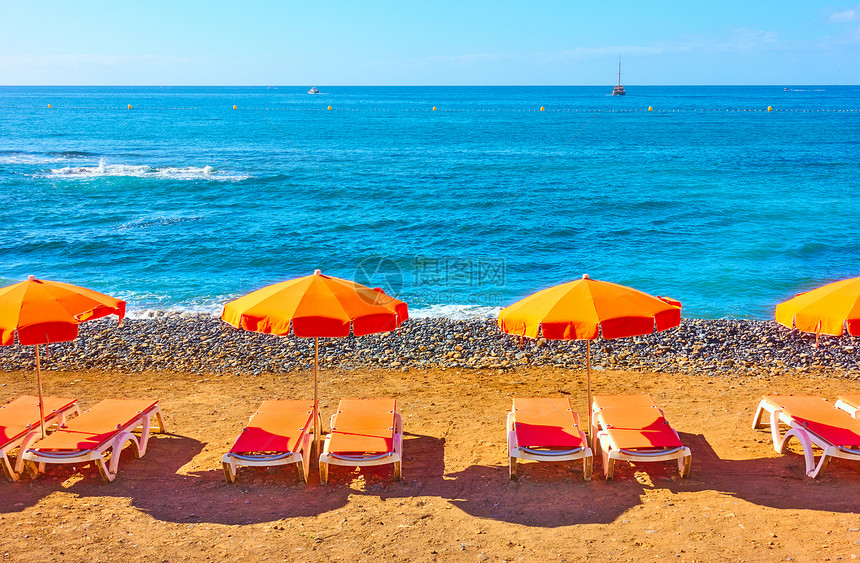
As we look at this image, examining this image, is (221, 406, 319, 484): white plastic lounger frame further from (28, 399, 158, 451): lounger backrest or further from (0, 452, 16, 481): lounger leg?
(0, 452, 16, 481): lounger leg

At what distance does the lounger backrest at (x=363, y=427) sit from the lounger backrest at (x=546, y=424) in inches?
63.3

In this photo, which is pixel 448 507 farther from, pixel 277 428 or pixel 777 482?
pixel 777 482

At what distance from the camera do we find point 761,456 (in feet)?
26.1

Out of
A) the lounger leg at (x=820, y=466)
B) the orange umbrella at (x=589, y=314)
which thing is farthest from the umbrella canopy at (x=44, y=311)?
the lounger leg at (x=820, y=466)

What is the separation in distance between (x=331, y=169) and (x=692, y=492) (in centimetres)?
4650

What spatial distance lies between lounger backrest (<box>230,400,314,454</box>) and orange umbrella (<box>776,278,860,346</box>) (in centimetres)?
599

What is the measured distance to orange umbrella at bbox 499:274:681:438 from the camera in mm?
6875

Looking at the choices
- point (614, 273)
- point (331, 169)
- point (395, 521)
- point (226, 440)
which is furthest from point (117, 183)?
point (395, 521)

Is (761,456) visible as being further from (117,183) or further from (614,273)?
(117,183)

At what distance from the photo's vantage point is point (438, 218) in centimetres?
3391

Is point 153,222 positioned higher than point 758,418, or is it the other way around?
point 153,222

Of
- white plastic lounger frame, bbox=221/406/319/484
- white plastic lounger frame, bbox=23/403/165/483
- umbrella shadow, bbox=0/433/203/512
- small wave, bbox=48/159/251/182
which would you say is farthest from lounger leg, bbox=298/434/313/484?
small wave, bbox=48/159/251/182

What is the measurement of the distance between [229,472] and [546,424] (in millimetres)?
3855

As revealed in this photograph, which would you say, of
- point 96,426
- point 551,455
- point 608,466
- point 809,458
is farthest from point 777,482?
point 96,426
